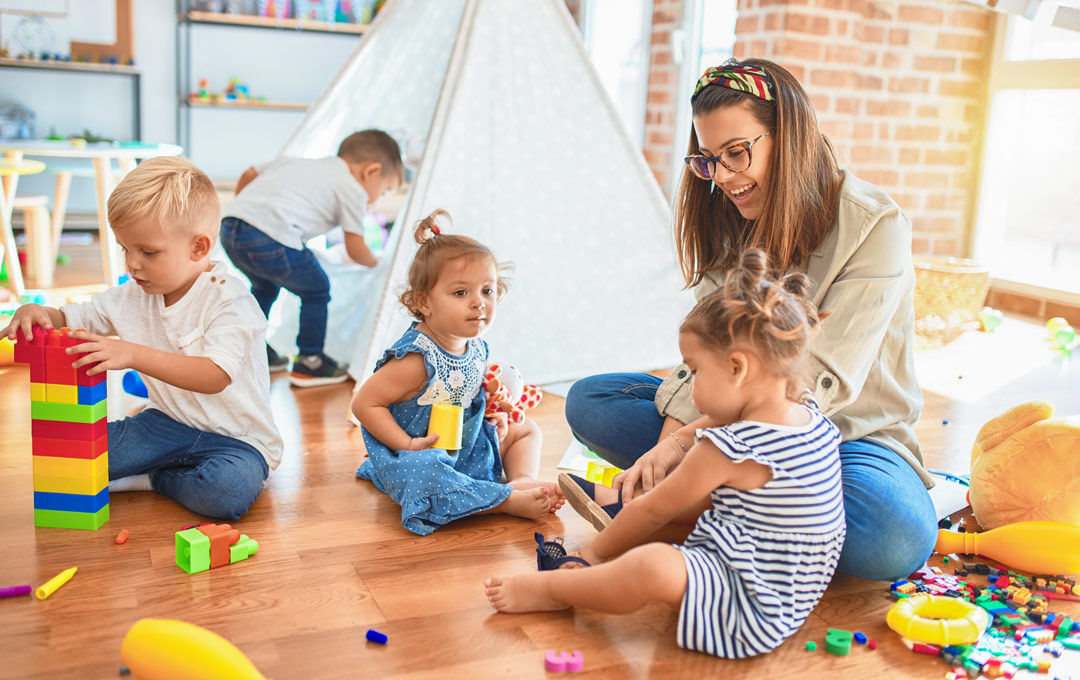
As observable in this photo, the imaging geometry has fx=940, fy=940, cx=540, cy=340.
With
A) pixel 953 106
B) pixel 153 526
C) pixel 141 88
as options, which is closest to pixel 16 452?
pixel 153 526

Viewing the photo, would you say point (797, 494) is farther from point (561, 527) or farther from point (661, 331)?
point (661, 331)

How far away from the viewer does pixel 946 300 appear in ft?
10.2

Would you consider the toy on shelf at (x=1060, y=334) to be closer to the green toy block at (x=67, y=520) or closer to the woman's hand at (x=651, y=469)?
the woman's hand at (x=651, y=469)

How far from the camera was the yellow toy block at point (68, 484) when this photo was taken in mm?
1480

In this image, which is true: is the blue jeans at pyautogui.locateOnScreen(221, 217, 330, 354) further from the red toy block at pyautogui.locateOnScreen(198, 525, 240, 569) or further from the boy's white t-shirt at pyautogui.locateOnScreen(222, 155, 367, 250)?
the red toy block at pyautogui.locateOnScreen(198, 525, 240, 569)

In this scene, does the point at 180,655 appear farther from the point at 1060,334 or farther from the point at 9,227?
the point at 1060,334

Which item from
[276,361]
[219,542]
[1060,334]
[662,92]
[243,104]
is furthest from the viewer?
[243,104]

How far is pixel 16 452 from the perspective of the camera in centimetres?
186

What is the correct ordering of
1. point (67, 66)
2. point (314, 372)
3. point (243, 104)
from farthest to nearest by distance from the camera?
point (243, 104) < point (67, 66) < point (314, 372)

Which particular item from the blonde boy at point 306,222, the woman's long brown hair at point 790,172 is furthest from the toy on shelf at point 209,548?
the blonde boy at point 306,222

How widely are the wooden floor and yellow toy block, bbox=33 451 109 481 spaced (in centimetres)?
10

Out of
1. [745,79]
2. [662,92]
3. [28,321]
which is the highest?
[662,92]

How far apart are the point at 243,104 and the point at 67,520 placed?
4192 millimetres

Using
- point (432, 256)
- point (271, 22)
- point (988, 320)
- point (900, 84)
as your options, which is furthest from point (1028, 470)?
point (271, 22)
